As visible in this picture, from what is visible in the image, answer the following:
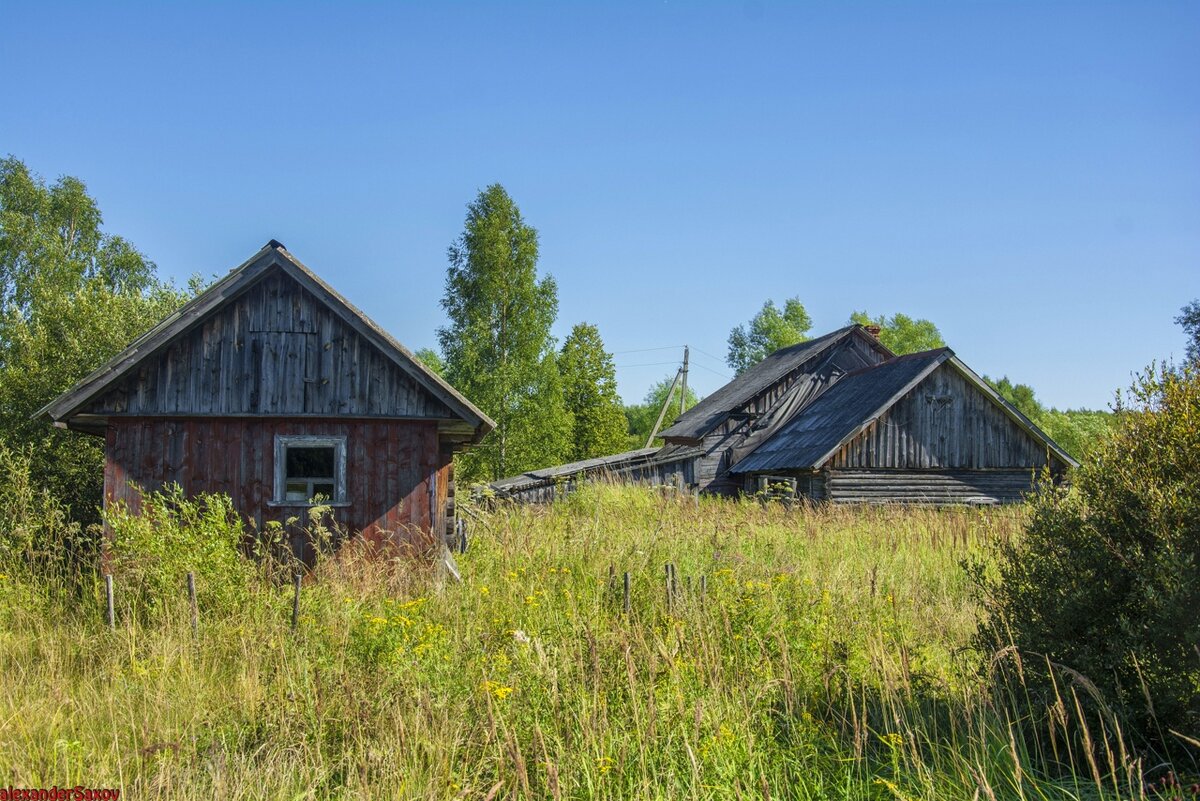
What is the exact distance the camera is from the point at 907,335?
50.3 metres

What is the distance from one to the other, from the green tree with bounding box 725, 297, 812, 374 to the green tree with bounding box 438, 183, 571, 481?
23.0m

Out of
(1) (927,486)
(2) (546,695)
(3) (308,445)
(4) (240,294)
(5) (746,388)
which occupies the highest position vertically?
(5) (746,388)

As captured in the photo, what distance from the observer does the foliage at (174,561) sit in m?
7.72

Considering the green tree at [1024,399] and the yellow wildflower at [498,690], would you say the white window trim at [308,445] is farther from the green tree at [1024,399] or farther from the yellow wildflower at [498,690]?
the green tree at [1024,399]

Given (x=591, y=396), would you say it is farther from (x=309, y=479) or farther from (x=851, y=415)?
(x=309, y=479)

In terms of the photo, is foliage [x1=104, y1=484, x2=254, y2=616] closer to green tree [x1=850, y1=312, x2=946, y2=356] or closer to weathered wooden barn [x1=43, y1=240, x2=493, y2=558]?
weathered wooden barn [x1=43, y1=240, x2=493, y2=558]

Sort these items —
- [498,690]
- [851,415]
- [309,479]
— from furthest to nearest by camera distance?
[851,415], [309,479], [498,690]

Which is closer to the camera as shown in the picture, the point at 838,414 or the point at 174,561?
the point at 174,561

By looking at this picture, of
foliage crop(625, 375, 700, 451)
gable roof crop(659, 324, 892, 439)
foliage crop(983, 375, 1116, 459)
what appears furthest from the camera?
foliage crop(625, 375, 700, 451)

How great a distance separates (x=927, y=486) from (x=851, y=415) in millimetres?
2592

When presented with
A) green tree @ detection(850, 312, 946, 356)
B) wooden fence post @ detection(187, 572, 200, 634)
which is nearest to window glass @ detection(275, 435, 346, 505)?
wooden fence post @ detection(187, 572, 200, 634)

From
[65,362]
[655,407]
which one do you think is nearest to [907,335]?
[655,407]

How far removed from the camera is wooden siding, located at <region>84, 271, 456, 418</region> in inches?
413

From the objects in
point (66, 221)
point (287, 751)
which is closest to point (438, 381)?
point (287, 751)
